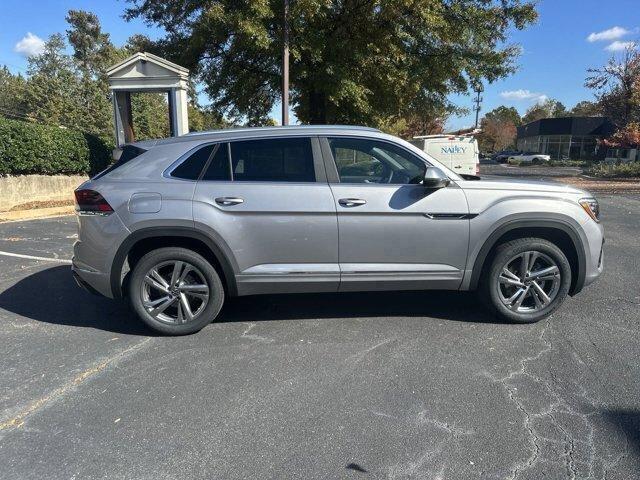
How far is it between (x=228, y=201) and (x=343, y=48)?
496 inches

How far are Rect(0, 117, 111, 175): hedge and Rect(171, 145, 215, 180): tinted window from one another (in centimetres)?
937

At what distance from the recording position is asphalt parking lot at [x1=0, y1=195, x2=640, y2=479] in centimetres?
260

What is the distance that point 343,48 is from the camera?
15172 millimetres

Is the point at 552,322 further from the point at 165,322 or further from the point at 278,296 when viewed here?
the point at 165,322

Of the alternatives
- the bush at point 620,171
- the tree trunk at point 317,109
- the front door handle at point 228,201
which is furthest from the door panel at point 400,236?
the bush at point 620,171

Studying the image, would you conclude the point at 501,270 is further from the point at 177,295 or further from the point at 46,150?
the point at 46,150

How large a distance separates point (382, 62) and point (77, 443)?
50.9 feet

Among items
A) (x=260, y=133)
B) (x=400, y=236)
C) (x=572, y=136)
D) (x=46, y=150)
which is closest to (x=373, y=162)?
(x=400, y=236)

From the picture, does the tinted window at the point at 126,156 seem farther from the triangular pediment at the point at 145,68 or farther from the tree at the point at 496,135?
the tree at the point at 496,135

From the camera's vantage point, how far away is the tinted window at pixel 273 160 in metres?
4.17

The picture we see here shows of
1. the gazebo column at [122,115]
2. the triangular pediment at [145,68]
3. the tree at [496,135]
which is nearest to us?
the triangular pediment at [145,68]

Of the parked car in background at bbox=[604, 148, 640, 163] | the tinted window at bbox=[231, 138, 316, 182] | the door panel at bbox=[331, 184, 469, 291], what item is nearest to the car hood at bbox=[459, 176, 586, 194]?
the door panel at bbox=[331, 184, 469, 291]

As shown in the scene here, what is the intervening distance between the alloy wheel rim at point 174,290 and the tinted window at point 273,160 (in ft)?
3.01

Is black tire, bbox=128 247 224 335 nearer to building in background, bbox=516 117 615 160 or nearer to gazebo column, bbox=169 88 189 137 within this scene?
gazebo column, bbox=169 88 189 137
